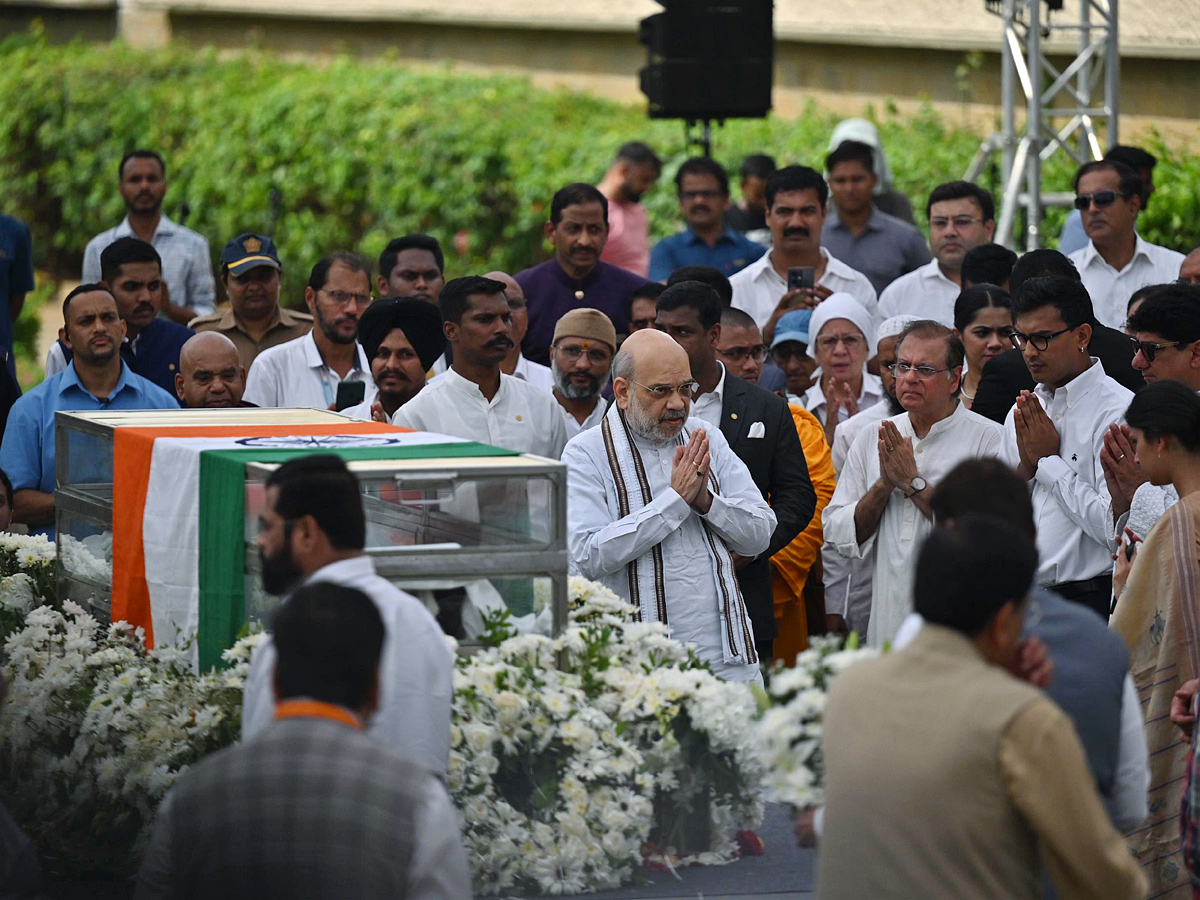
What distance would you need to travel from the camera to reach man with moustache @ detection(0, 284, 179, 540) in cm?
716

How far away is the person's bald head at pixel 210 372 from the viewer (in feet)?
24.0

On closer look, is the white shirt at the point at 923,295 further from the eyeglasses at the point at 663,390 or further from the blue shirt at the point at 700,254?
the eyeglasses at the point at 663,390

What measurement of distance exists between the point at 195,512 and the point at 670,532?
5.11 feet

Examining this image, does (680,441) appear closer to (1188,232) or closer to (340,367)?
(340,367)

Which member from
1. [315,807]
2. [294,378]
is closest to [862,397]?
[294,378]

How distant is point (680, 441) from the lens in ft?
20.4

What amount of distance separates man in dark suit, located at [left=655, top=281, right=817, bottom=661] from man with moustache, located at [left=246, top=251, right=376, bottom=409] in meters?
1.89

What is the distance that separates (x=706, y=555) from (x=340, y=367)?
10.1 feet

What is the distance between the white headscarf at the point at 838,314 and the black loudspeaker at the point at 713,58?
13.0 feet

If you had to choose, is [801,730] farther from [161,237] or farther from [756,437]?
[161,237]

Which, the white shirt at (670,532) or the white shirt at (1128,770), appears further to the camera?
the white shirt at (670,532)

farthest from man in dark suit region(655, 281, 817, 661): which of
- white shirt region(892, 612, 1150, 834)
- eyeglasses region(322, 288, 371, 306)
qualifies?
white shirt region(892, 612, 1150, 834)

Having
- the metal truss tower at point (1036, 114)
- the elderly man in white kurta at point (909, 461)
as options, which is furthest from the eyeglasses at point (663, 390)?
the metal truss tower at point (1036, 114)

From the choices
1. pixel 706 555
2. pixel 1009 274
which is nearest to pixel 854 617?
pixel 706 555
